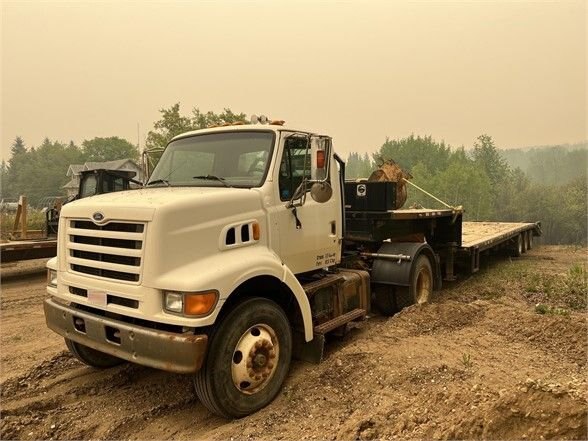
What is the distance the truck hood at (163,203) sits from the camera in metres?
3.40

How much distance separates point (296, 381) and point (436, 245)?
4.98 meters

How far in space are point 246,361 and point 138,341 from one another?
0.89 metres

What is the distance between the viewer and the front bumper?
10.4 ft

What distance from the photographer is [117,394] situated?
4.18m

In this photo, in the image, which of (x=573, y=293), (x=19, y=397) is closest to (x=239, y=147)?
(x=19, y=397)

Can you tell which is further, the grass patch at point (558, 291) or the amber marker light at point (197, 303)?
the grass patch at point (558, 291)

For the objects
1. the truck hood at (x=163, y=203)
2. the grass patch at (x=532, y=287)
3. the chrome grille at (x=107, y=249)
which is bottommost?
the grass patch at (x=532, y=287)

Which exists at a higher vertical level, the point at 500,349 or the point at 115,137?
the point at 115,137

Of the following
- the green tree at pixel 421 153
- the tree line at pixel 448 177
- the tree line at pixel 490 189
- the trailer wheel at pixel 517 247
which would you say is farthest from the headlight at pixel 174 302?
the green tree at pixel 421 153

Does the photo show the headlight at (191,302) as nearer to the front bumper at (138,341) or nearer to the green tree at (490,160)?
the front bumper at (138,341)

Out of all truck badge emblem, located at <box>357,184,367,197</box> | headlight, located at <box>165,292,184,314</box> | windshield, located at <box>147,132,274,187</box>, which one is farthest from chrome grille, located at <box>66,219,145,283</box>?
truck badge emblem, located at <box>357,184,367,197</box>

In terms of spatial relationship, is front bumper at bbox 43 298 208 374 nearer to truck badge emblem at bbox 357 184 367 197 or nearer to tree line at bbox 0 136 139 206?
truck badge emblem at bbox 357 184 367 197

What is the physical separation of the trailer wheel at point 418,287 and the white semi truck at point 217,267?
112 cm

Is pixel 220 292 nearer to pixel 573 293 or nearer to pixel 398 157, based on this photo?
pixel 573 293
